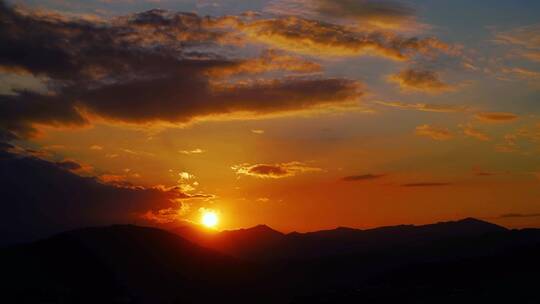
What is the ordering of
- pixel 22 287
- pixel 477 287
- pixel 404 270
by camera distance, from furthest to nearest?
pixel 404 270 < pixel 22 287 < pixel 477 287

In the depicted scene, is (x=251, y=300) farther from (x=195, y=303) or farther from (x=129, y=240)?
(x=129, y=240)

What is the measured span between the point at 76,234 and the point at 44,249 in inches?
473

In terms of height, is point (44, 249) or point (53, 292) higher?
point (44, 249)

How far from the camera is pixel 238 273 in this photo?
15500 cm

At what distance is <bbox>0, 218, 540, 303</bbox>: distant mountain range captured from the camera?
82.2 m

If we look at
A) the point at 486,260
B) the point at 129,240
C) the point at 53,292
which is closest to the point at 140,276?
the point at 129,240

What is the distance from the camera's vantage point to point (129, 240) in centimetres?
14312

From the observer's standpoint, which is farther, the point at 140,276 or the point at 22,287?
the point at 140,276

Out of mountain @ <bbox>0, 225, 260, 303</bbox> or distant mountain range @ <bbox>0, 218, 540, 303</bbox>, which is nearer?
distant mountain range @ <bbox>0, 218, 540, 303</bbox>

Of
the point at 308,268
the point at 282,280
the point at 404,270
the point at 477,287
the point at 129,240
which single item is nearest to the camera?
the point at 477,287

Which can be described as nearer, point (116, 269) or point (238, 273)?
point (116, 269)

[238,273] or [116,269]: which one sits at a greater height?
[116,269]

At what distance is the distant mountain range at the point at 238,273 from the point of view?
8216cm

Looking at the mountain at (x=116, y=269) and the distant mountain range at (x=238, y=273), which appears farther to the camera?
the mountain at (x=116, y=269)
